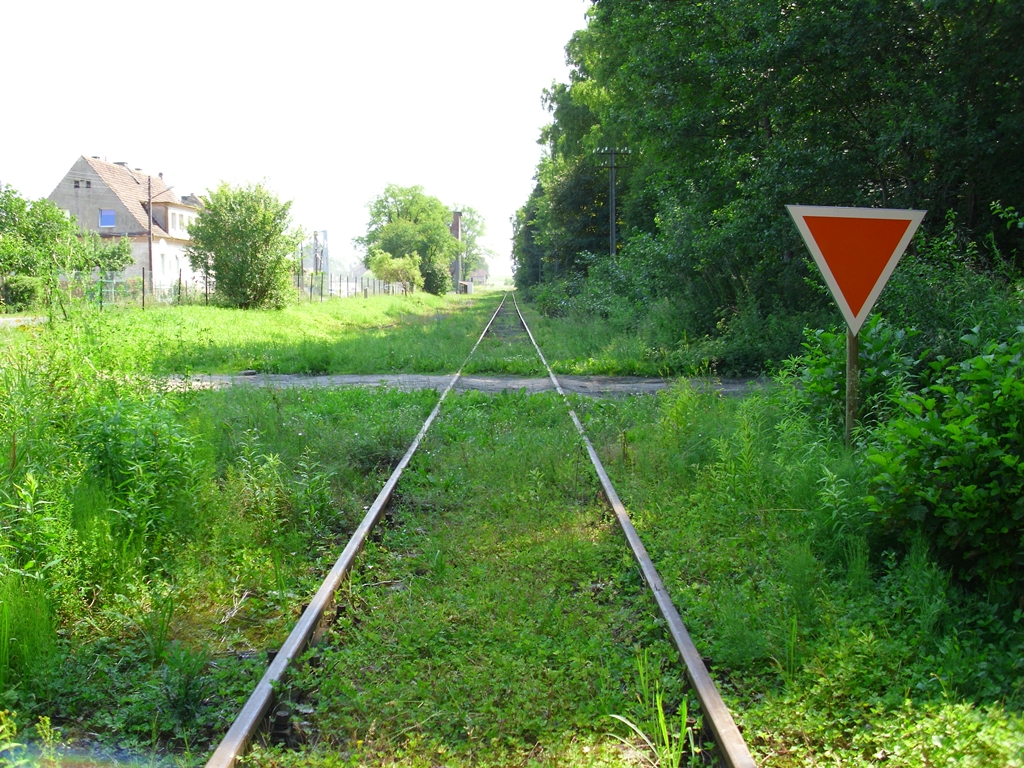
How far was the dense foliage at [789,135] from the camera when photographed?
13102 mm

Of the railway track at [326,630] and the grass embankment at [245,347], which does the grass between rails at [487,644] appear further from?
the grass embankment at [245,347]

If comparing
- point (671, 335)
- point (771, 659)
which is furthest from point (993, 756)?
point (671, 335)

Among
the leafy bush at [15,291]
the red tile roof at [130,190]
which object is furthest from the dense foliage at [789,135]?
the red tile roof at [130,190]

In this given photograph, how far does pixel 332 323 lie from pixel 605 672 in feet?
90.0

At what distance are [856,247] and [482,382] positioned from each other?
8.50 m

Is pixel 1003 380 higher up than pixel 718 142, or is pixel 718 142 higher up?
pixel 718 142

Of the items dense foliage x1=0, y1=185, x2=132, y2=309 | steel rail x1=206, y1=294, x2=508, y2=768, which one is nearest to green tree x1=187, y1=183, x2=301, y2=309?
dense foliage x1=0, y1=185, x2=132, y2=309

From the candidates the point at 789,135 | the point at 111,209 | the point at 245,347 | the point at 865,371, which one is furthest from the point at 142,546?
the point at 111,209

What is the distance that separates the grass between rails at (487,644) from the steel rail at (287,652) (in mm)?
96

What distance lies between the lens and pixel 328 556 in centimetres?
521

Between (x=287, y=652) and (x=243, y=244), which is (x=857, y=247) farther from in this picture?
(x=243, y=244)

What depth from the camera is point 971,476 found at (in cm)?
420

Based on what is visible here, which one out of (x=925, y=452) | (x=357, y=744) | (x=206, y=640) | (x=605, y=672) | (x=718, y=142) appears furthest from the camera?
(x=718, y=142)

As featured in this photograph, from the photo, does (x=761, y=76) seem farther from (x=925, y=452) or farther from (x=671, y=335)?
(x=925, y=452)
